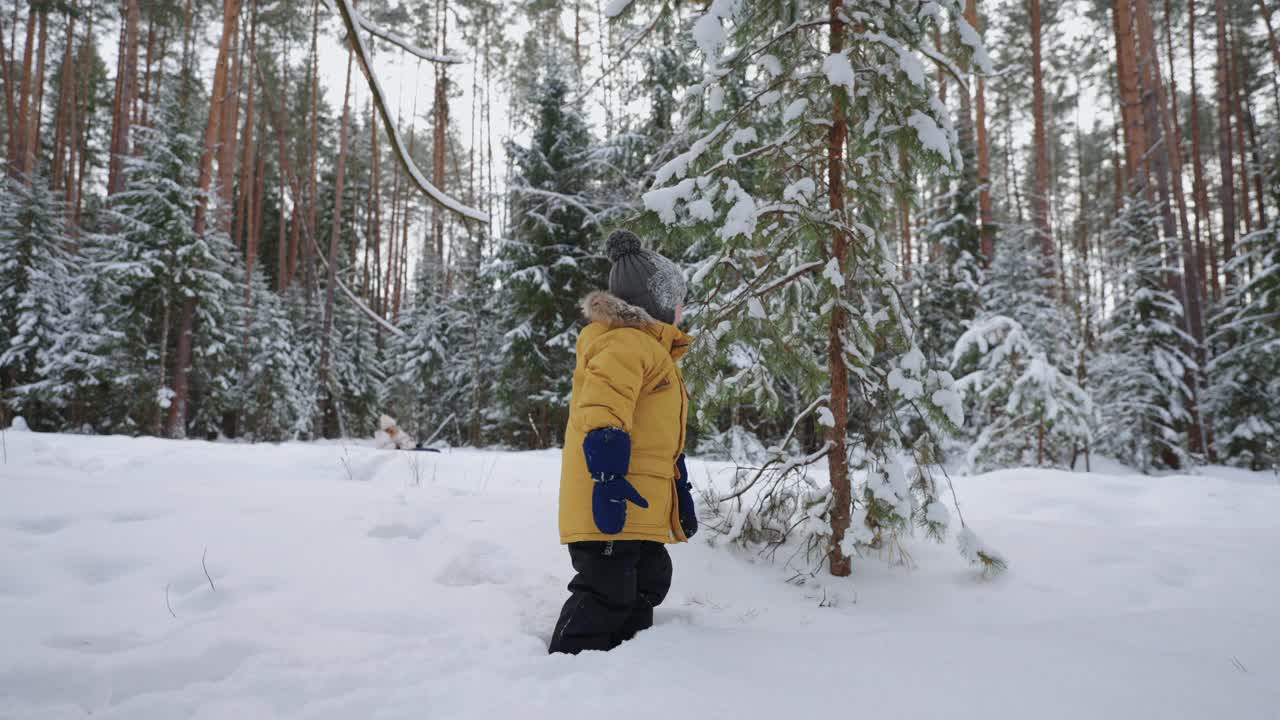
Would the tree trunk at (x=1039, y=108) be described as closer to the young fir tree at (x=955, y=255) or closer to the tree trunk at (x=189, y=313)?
the young fir tree at (x=955, y=255)

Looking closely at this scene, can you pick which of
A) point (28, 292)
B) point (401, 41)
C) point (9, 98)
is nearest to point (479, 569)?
point (401, 41)

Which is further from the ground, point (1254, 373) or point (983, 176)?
point (983, 176)

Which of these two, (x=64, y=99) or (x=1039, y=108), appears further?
(x=64, y=99)

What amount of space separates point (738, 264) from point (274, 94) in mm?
26708

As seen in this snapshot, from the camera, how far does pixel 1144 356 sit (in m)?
11.3

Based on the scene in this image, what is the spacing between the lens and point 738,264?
3711mm

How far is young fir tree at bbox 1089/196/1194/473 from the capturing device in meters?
11.1

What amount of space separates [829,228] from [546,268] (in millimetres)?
11372

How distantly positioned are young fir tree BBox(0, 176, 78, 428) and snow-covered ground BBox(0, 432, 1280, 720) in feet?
46.1

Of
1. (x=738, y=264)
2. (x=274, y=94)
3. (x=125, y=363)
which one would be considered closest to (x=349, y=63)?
(x=274, y=94)

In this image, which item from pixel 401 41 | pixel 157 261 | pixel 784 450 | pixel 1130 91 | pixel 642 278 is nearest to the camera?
pixel 401 41

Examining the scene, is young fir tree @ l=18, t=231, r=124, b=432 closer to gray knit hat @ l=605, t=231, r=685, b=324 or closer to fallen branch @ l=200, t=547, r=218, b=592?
fallen branch @ l=200, t=547, r=218, b=592

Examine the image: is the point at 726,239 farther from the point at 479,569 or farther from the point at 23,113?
the point at 23,113

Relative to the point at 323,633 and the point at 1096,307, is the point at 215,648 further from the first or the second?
the point at 1096,307
